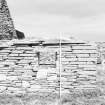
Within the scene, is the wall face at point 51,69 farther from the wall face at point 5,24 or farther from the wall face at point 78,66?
the wall face at point 5,24

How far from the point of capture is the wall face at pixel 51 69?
7758 mm

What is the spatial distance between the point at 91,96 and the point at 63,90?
3.09 feet

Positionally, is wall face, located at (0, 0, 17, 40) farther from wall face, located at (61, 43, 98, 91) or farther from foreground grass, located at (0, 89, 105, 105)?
wall face, located at (61, 43, 98, 91)

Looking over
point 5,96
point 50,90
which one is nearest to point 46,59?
point 50,90

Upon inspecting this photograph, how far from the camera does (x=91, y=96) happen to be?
24.9 feet

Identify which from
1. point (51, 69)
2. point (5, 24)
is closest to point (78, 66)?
point (51, 69)

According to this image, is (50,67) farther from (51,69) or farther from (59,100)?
(59,100)

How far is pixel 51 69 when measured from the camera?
25.4 ft

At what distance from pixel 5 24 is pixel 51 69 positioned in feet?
14.4

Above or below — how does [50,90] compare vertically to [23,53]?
below

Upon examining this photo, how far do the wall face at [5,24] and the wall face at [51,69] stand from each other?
3167 millimetres

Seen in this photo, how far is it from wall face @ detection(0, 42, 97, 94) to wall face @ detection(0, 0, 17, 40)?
3.17 metres

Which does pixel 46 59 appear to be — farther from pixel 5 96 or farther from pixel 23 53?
pixel 5 96

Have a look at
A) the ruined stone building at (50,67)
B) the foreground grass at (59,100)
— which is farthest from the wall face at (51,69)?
the foreground grass at (59,100)
